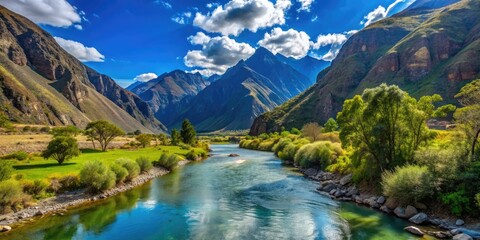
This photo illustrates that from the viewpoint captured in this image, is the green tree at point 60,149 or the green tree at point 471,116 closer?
the green tree at point 471,116

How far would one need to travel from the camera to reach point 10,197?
27156 mm

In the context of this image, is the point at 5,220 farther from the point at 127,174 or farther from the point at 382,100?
the point at 382,100

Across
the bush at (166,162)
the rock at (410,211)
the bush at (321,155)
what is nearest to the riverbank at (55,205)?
the bush at (166,162)

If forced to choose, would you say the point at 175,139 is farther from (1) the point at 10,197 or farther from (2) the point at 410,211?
(2) the point at 410,211

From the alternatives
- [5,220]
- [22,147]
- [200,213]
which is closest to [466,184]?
[200,213]

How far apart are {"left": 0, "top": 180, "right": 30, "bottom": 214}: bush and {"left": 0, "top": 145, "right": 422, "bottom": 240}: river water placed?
141 inches

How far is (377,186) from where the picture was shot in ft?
116

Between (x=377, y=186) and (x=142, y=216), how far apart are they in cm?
2763

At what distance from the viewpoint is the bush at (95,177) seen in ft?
120

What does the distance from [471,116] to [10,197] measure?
1721 inches

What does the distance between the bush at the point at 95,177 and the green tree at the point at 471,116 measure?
134 feet

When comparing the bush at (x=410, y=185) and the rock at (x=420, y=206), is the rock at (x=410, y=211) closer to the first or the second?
the rock at (x=420, y=206)

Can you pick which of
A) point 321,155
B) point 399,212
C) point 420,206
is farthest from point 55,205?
point 321,155

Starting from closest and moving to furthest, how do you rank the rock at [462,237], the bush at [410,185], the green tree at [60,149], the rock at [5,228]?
the rock at [462,237] → the rock at [5,228] → the bush at [410,185] → the green tree at [60,149]
